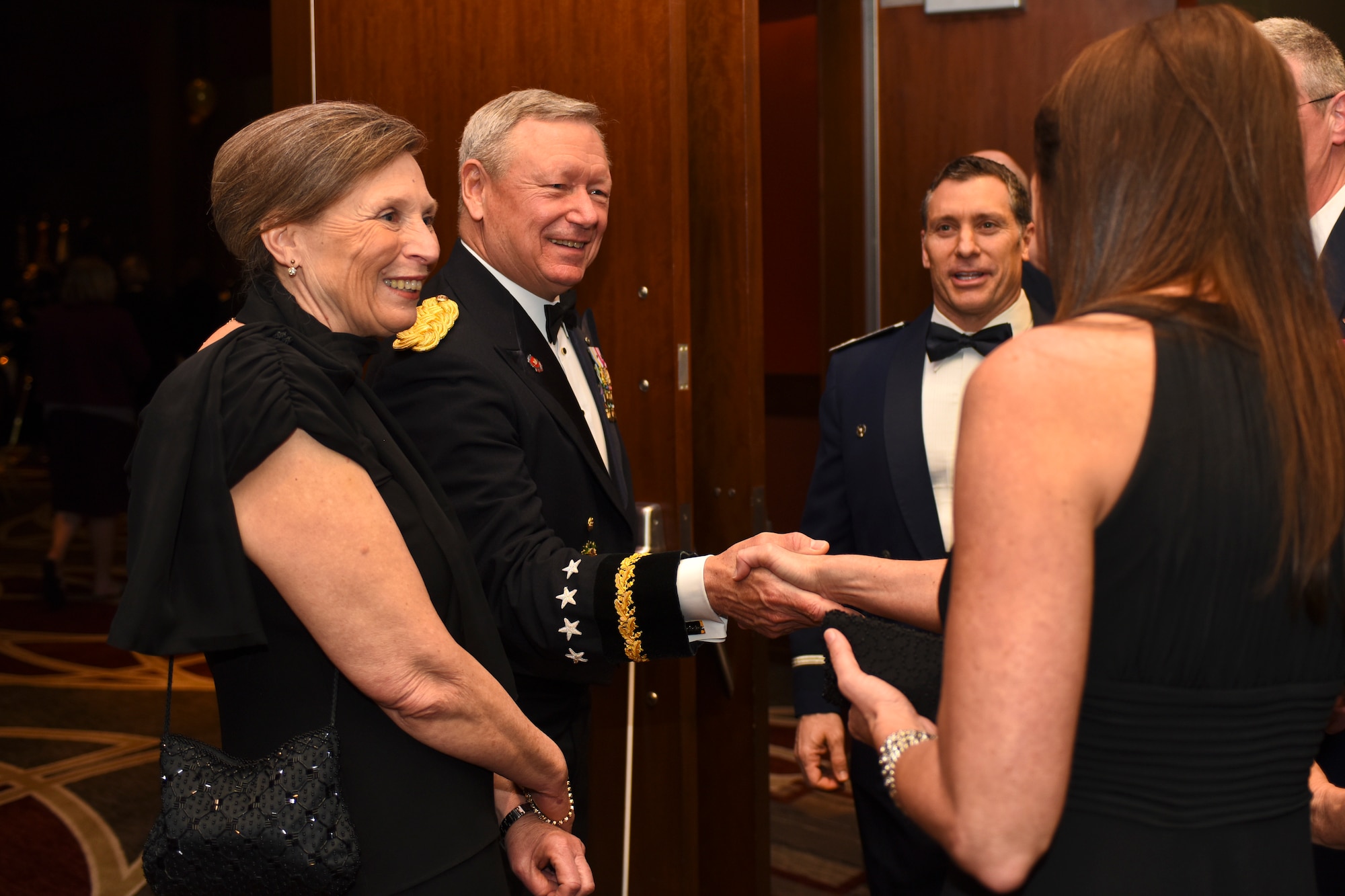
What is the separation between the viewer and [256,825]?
1.34 metres

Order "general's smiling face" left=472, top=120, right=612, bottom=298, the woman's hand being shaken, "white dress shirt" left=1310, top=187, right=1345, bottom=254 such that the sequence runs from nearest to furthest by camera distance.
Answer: the woman's hand being shaken
"white dress shirt" left=1310, top=187, right=1345, bottom=254
"general's smiling face" left=472, top=120, right=612, bottom=298

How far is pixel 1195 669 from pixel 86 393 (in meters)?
6.51

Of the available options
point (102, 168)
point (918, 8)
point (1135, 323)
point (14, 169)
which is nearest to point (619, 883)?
point (1135, 323)

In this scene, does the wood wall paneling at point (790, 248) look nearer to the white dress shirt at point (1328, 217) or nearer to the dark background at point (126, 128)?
the white dress shirt at point (1328, 217)

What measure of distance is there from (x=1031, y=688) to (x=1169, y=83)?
1.84 feet

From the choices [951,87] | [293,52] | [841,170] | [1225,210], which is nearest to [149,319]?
[841,170]

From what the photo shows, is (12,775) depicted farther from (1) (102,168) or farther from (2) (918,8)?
(1) (102,168)

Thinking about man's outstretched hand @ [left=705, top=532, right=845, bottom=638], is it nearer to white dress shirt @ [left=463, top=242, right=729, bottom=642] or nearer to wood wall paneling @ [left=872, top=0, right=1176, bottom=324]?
white dress shirt @ [left=463, top=242, right=729, bottom=642]

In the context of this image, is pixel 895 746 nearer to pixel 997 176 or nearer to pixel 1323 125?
pixel 1323 125

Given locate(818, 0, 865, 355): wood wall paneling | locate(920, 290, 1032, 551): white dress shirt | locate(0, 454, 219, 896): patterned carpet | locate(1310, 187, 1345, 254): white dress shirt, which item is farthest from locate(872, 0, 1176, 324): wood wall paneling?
locate(0, 454, 219, 896): patterned carpet

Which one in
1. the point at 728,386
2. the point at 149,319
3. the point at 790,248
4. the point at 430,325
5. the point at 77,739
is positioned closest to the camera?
the point at 430,325

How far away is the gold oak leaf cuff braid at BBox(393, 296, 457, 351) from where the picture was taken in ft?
6.66

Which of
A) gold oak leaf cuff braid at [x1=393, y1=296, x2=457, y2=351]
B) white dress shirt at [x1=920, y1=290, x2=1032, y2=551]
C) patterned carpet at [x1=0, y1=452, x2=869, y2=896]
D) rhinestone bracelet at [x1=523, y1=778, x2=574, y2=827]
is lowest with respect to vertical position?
patterned carpet at [x1=0, y1=452, x2=869, y2=896]

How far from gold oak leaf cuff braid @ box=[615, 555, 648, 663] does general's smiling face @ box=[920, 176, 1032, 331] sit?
1083 mm
